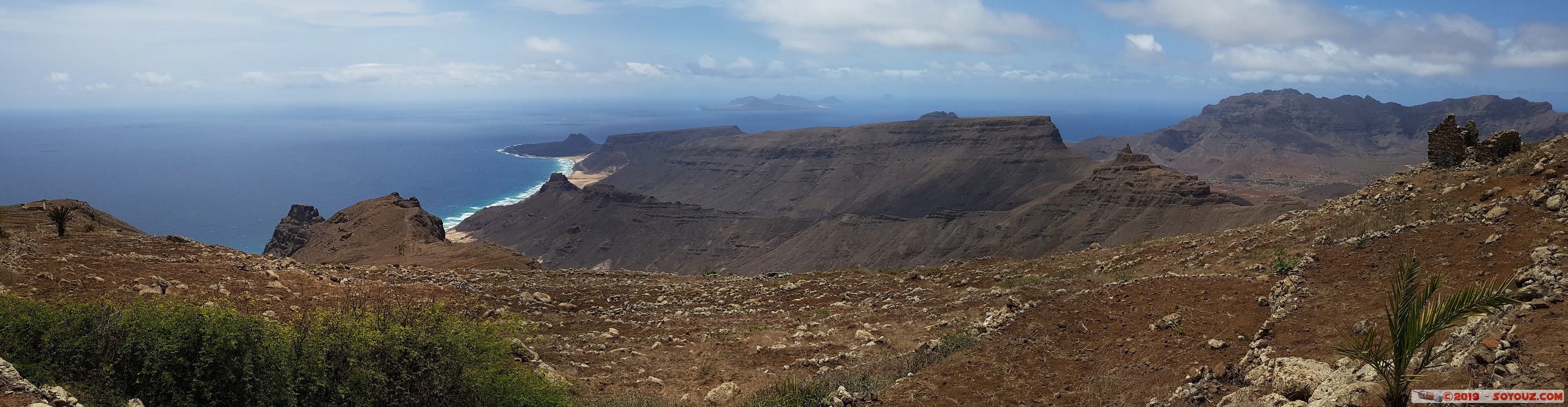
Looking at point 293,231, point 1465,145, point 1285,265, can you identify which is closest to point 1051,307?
point 1285,265

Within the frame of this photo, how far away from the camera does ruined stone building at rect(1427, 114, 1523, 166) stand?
2075 cm

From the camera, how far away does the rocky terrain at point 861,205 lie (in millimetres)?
68688

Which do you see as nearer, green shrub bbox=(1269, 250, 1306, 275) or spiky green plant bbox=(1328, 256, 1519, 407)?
spiky green plant bbox=(1328, 256, 1519, 407)

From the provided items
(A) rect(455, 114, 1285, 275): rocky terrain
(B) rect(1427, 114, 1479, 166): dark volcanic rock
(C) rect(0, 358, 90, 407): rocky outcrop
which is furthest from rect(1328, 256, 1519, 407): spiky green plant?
(A) rect(455, 114, 1285, 275): rocky terrain

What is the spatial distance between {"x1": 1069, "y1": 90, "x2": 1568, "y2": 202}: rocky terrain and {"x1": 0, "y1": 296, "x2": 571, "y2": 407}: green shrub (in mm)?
131686

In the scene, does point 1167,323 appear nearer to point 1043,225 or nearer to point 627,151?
point 1043,225

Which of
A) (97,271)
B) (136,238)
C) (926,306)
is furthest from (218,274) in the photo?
(926,306)

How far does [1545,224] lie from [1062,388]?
8940 mm

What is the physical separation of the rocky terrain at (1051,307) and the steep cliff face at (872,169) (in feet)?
278

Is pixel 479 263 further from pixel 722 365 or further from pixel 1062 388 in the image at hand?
pixel 1062 388

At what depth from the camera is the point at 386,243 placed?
141 feet

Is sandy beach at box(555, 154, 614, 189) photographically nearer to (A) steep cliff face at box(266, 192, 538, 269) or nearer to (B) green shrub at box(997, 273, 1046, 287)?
(A) steep cliff face at box(266, 192, 538, 269)

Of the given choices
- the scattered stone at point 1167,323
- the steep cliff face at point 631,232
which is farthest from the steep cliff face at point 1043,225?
the scattered stone at point 1167,323

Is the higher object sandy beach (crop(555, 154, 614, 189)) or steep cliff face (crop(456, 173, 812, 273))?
sandy beach (crop(555, 154, 614, 189))
